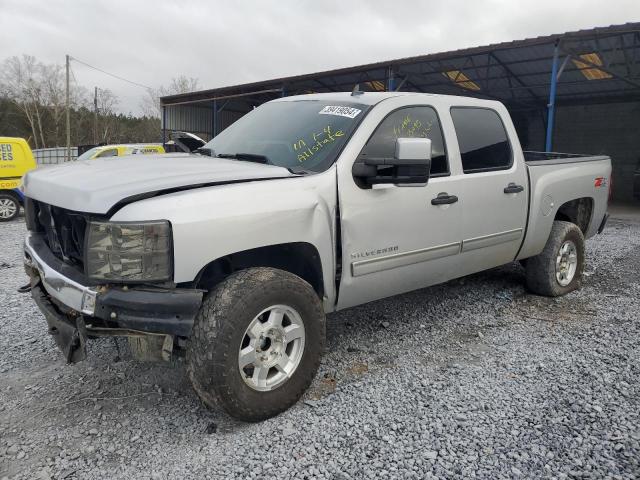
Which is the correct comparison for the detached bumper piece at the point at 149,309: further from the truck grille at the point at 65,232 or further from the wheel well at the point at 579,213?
the wheel well at the point at 579,213

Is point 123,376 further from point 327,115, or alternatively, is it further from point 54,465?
point 327,115

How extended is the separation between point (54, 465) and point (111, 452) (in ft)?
0.80

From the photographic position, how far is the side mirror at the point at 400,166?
2875mm

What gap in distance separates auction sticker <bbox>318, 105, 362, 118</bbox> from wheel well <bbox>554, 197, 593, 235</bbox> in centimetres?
297

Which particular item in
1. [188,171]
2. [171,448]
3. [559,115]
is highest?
[559,115]

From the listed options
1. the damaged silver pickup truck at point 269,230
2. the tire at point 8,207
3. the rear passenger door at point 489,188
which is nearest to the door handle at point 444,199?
the damaged silver pickup truck at point 269,230

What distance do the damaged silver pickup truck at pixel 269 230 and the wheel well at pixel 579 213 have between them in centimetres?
133

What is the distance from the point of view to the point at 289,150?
322cm

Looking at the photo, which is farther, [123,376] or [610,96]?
[610,96]

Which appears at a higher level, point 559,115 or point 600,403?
point 559,115

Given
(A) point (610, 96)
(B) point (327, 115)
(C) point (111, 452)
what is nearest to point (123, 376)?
(C) point (111, 452)

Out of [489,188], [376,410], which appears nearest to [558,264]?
[489,188]

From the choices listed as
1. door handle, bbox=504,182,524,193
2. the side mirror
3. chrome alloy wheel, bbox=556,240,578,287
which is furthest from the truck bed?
the side mirror

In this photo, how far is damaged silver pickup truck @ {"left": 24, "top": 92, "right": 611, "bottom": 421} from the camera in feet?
7.57
